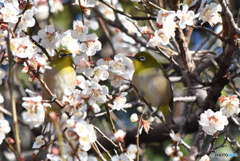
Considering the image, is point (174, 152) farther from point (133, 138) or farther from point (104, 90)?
point (133, 138)

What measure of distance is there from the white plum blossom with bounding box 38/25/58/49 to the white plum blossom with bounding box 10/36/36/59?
0.23 m

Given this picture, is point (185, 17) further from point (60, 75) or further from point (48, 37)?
point (60, 75)

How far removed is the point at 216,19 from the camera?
114 inches

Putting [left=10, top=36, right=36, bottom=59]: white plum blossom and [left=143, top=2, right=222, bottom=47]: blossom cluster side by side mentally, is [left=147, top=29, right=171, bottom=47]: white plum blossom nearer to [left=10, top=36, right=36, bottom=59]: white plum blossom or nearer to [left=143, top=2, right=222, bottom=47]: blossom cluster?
[left=143, top=2, right=222, bottom=47]: blossom cluster

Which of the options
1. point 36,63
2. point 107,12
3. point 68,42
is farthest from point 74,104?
point 107,12

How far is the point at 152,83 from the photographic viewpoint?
381cm

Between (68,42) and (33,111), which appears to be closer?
(33,111)

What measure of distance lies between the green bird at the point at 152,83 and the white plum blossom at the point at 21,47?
4.65 ft

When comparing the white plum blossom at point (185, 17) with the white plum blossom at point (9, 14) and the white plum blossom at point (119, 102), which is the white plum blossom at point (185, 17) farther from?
the white plum blossom at point (9, 14)

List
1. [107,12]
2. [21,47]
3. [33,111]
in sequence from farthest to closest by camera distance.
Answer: [107,12]
[21,47]
[33,111]

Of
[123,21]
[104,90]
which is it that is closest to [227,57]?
[104,90]

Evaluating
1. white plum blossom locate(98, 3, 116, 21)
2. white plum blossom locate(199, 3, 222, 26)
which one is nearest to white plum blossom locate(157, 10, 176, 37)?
white plum blossom locate(199, 3, 222, 26)

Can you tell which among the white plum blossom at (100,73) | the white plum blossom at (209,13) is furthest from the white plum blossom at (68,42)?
the white plum blossom at (209,13)

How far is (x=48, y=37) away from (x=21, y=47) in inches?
12.0
